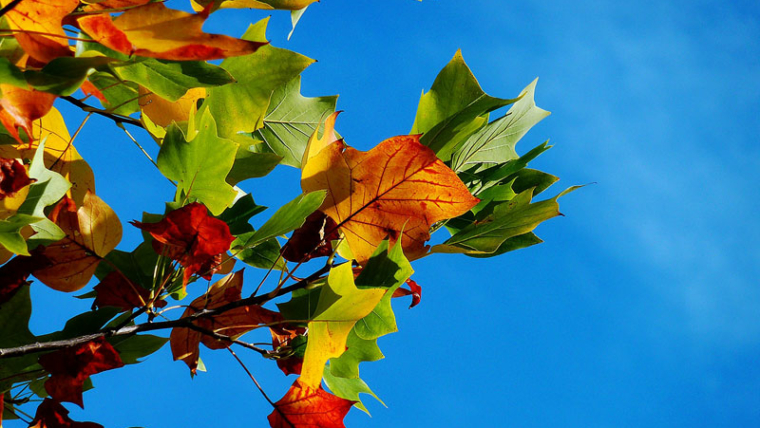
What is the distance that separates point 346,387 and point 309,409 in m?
0.12

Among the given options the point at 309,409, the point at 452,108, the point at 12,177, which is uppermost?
the point at 12,177

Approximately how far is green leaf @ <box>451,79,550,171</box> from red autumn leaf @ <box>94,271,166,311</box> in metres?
0.36

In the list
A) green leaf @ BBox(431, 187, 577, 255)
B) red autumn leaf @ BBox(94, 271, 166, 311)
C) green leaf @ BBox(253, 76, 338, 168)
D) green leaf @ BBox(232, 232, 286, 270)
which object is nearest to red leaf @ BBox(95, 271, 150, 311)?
red autumn leaf @ BBox(94, 271, 166, 311)

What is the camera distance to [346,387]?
669 millimetres

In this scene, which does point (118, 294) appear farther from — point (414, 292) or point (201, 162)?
point (414, 292)

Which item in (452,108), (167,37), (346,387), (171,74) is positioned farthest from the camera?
(346,387)

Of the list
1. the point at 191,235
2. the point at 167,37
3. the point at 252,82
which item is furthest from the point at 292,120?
the point at 167,37

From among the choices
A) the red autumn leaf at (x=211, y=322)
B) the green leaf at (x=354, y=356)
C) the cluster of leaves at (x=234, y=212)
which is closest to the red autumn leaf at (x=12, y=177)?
the cluster of leaves at (x=234, y=212)

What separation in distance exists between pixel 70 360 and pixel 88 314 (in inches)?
2.9

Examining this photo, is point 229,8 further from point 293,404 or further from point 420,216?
point 293,404

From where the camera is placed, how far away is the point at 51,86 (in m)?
0.39

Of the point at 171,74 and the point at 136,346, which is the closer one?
A: the point at 171,74

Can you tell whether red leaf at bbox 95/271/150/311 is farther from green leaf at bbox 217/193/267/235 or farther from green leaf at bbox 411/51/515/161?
green leaf at bbox 411/51/515/161

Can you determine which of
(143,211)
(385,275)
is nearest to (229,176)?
(143,211)
